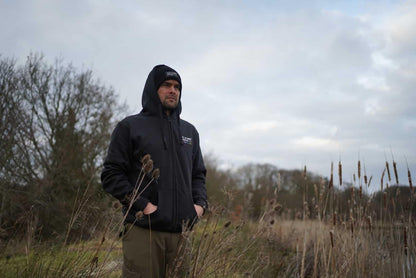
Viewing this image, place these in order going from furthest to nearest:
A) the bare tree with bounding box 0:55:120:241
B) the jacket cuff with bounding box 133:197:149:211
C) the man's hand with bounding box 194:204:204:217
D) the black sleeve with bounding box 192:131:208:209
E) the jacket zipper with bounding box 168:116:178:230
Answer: the bare tree with bounding box 0:55:120:241 → the black sleeve with bounding box 192:131:208:209 → the man's hand with bounding box 194:204:204:217 → the jacket zipper with bounding box 168:116:178:230 → the jacket cuff with bounding box 133:197:149:211

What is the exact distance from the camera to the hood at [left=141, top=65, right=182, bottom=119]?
281 cm

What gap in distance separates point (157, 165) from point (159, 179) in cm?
12

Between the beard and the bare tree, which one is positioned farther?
the bare tree

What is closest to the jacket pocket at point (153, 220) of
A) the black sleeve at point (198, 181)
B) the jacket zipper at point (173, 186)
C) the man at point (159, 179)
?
the man at point (159, 179)

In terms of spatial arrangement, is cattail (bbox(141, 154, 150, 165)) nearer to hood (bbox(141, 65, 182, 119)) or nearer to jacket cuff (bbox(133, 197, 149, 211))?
jacket cuff (bbox(133, 197, 149, 211))

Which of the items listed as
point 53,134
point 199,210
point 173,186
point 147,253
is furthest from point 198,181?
point 53,134

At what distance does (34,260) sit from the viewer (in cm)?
239

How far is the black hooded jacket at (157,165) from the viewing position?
237 cm

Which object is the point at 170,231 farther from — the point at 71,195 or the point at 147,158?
the point at 71,195

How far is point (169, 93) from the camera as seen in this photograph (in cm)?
285

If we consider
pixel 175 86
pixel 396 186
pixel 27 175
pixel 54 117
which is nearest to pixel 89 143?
pixel 54 117

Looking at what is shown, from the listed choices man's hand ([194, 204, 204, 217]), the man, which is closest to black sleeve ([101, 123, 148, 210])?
the man

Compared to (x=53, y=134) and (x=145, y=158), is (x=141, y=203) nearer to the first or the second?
(x=145, y=158)

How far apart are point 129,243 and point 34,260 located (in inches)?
29.1
